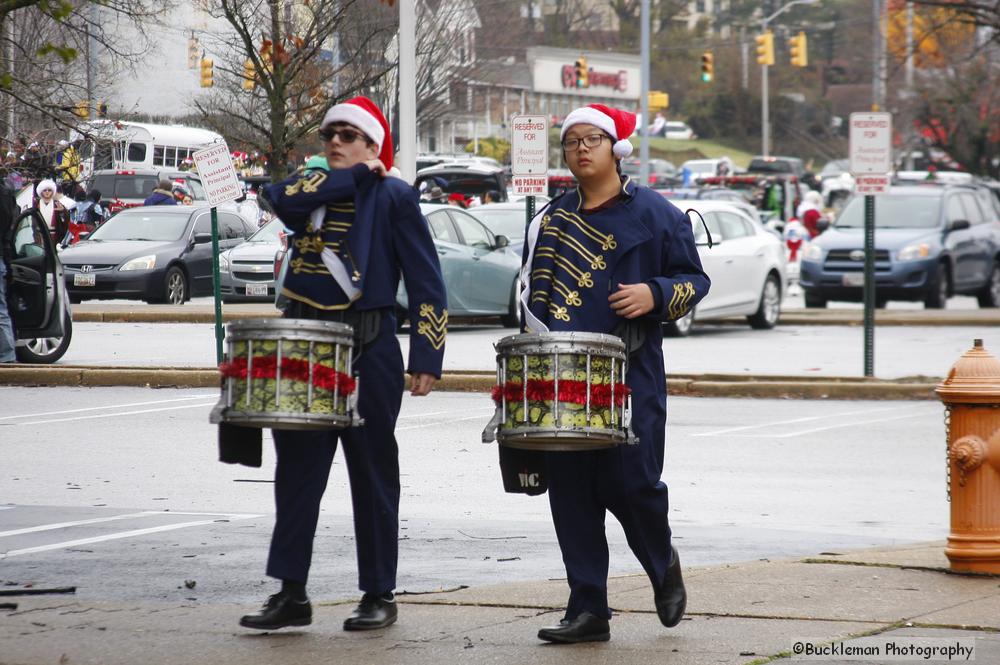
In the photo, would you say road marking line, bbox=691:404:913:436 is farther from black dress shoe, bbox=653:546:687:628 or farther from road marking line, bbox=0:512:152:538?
black dress shoe, bbox=653:546:687:628

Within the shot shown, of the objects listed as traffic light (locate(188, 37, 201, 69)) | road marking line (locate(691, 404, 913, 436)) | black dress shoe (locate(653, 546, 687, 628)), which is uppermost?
traffic light (locate(188, 37, 201, 69))

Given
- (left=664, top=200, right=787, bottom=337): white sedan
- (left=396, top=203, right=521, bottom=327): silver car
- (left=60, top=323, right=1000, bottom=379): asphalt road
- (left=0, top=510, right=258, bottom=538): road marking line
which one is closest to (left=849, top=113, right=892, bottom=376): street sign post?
(left=60, top=323, right=1000, bottom=379): asphalt road

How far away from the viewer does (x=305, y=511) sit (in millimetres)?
5984

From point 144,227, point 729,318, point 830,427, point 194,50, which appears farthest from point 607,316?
point 194,50

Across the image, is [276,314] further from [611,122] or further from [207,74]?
[207,74]

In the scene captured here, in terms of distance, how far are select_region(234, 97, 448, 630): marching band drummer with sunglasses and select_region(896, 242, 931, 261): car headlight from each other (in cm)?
2042

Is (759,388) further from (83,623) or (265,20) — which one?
(265,20)

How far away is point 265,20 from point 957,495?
2451 cm

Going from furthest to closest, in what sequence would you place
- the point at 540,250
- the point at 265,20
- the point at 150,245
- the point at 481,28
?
the point at 481,28
the point at 265,20
the point at 150,245
the point at 540,250

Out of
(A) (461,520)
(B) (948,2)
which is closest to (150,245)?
(B) (948,2)

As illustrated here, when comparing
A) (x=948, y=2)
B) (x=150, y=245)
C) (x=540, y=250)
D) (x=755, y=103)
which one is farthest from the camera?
(x=755, y=103)

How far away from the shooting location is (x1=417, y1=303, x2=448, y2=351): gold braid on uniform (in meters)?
6.19

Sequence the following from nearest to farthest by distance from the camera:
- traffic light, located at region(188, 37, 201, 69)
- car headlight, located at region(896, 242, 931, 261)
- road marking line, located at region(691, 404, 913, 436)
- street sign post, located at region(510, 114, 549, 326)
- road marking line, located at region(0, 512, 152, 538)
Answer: road marking line, located at region(0, 512, 152, 538) < road marking line, located at region(691, 404, 913, 436) < street sign post, located at region(510, 114, 549, 326) < car headlight, located at region(896, 242, 931, 261) < traffic light, located at region(188, 37, 201, 69)

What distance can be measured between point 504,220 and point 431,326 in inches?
757
